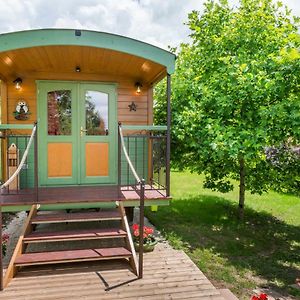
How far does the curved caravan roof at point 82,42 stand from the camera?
151 inches

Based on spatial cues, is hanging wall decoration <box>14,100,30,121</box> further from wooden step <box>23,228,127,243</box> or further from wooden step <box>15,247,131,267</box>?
A: wooden step <box>15,247,131,267</box>

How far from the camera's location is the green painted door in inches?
214

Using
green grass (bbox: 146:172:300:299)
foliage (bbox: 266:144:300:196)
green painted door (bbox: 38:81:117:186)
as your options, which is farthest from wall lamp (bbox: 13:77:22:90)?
foliage (bbox: 266:144:300:196)

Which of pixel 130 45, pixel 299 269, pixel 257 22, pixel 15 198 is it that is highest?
pixel 257 22

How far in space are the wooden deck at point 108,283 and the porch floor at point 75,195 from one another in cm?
88

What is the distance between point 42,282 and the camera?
3348 millimetres

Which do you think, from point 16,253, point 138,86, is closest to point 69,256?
point 16,253

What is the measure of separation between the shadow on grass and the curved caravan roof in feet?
9.75

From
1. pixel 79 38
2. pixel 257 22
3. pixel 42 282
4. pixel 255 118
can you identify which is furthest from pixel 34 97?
pixel 257 22

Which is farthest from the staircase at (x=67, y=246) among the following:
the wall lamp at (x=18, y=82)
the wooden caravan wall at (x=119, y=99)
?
the wall lamp at (x=18, y=82)

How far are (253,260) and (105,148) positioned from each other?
3.15 m

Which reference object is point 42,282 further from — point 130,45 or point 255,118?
point 255,118

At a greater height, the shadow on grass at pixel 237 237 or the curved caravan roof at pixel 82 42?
the curved caravan roof at pixel 82 42

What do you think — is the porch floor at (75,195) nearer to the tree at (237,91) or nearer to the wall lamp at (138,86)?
the tree at (237,91)
